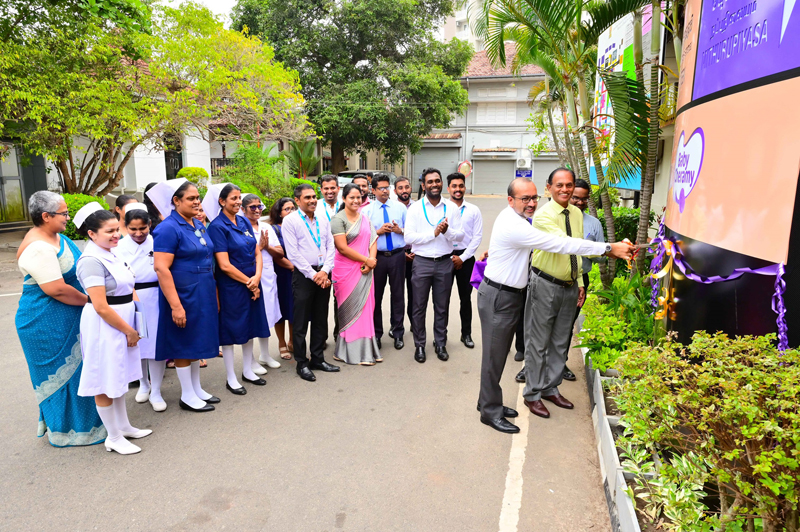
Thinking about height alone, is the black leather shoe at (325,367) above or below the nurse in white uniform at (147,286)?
below

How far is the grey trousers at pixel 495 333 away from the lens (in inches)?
156

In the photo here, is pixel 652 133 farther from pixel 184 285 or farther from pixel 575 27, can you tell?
pixel 184 285

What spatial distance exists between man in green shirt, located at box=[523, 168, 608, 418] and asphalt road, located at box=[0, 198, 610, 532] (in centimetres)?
29

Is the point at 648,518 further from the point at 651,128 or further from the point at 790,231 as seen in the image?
the point at 651,128

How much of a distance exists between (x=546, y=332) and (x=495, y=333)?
53cm

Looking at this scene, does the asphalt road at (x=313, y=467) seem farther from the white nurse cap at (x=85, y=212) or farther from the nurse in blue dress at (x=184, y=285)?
the white nurse cap at (x=85, y=212)

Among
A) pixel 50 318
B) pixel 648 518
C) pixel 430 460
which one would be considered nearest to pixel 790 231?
pixel 648 518

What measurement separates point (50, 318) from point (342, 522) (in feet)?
7.76

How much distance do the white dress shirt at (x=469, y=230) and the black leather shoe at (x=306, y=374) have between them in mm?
2086

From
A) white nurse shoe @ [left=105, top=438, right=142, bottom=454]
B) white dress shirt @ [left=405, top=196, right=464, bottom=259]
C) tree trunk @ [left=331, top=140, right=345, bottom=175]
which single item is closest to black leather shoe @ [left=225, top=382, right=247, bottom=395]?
white nurse shoe @ [left=105, top=438, right=142, bottom=454]

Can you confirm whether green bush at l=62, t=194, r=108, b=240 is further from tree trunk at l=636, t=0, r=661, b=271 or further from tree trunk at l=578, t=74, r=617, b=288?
tree trunk at l=636, t=0, r=661, b=271

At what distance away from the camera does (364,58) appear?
25.4 metres

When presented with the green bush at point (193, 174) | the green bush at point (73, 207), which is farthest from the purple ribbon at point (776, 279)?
the green bush at point (193, 174)

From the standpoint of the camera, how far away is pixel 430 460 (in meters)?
3.59
